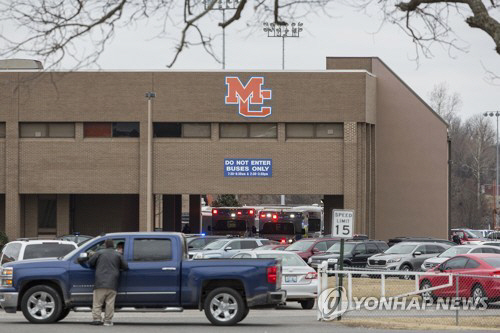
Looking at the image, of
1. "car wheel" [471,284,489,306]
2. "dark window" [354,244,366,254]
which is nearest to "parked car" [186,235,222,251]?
"dark window" [354,244,366,254]

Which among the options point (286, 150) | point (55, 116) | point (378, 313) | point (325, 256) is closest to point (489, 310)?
point (378, 313)

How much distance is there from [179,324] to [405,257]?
70.5 feet

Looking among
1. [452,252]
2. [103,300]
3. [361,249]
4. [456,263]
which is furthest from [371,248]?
[103,300]

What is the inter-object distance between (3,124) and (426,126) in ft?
81.6

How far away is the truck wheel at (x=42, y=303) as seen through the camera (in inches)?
871

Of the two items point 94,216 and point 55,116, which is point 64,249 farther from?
point 94,216

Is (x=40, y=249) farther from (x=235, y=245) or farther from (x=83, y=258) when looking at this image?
(x=235, y=245)

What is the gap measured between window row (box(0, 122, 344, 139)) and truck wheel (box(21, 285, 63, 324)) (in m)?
37.2

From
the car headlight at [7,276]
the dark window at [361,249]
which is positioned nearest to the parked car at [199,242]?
the dark window at [361,249]

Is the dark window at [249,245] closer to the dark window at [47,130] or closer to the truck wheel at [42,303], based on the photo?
the dark window at [47,130]

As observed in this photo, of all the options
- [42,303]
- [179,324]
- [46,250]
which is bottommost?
[179,324]

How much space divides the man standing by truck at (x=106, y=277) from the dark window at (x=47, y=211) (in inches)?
1578

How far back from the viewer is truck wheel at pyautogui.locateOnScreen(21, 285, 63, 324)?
22125mm

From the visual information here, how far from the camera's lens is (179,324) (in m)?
22.8
